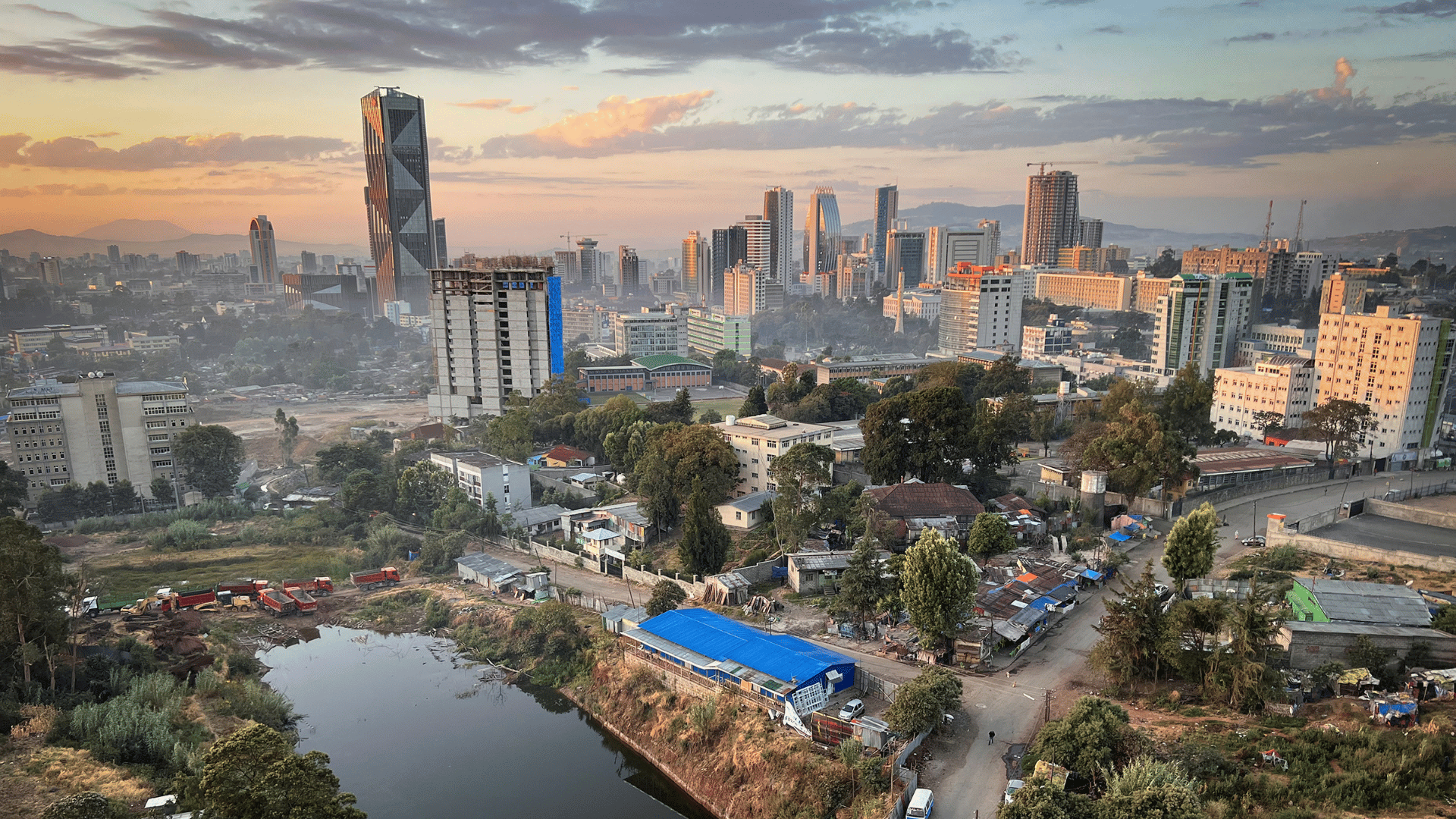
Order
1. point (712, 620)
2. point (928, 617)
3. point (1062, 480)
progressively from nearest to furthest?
point (928, 617) → point (712, 620) → point (1062, 480)

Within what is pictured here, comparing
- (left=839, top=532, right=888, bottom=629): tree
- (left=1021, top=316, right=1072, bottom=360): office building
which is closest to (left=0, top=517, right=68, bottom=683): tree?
(left=839, top=532, right=888, bottom=629): tree

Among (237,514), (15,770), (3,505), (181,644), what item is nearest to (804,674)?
(15,770)

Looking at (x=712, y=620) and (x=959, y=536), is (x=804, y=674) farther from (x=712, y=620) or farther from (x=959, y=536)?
(x=959, y=536)

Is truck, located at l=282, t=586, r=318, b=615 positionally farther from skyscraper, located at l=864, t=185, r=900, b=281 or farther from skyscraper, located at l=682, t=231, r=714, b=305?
skyscraper, located at l=864, t=185, r=900, b=281

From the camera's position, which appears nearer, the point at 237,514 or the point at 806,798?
the point at 806,798

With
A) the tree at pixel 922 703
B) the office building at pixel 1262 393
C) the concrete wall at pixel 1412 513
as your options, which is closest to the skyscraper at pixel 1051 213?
the office building at pixel 1262 393

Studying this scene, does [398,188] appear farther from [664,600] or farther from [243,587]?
[664,600]

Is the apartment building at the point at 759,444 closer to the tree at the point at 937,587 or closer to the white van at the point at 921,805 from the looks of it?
the tree at the point at 937,587
